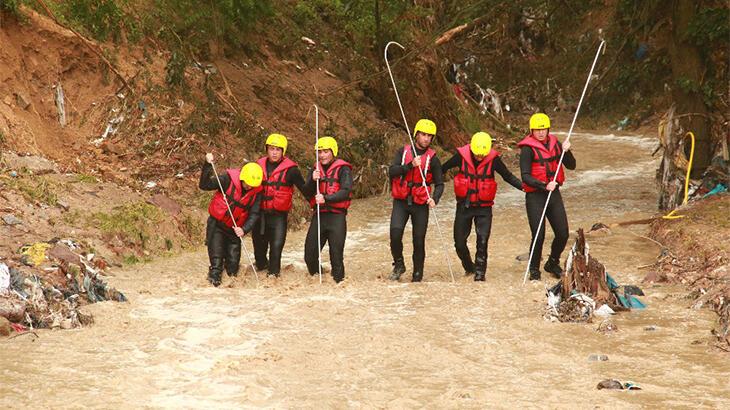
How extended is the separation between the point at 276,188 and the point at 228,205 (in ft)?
2.20

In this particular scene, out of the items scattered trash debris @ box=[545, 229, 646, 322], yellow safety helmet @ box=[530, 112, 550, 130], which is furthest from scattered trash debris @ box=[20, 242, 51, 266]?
yellow safety helmet @ box=[530, 112, 550, 130]

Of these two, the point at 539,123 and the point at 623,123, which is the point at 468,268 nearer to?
the point at 539,123

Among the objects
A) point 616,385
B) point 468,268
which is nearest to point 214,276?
point 468,268

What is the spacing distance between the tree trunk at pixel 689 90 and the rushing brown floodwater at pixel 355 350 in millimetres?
4316

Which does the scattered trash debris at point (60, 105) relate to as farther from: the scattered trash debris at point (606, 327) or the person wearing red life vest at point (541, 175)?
the scattered trash debris at point (606, 327)

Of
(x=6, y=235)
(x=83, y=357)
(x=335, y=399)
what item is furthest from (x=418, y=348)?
(x=6, y=235)

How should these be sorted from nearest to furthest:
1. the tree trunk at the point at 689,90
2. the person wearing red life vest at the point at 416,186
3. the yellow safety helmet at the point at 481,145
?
the yellow safety helmet at the point at 481,145 < the person wearing red life vest at the point at 416,186 < the tree trunk at the point at 689,90

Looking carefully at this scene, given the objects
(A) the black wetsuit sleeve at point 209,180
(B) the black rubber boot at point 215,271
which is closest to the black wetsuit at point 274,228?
(A) the black wetsuit sleeve at point 209,180

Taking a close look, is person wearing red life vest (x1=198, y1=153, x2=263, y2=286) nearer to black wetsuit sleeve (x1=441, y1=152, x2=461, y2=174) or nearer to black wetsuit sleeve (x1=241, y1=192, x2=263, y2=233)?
black wetsuit sleeve (x1=241, y1=192, x2=263, y2=233)

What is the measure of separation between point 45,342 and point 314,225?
4243 mm

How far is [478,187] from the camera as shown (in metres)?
11.3

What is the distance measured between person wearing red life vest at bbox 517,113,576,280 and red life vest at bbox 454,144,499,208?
40 cm

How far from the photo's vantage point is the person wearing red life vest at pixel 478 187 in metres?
11.2

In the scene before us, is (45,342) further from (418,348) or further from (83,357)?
(418,348)
